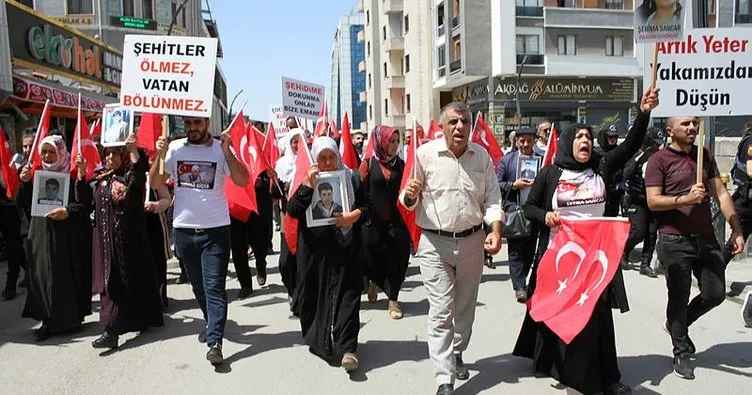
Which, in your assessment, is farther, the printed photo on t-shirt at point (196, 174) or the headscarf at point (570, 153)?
the printed photo on t-shirt at point (196, 174)

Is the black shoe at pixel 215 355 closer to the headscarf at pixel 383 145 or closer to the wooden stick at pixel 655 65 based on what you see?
the headscarf at pixel 383 145

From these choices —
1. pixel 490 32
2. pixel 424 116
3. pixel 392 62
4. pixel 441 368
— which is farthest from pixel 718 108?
pixel 392 62

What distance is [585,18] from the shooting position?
37281mm

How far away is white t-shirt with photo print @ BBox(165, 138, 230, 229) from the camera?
5133mm

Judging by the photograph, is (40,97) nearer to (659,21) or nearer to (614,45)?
(659,21)

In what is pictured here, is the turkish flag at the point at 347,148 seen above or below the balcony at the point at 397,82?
below

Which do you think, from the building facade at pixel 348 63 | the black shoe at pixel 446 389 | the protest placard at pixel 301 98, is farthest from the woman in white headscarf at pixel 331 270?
the building facade at pixel 348 63

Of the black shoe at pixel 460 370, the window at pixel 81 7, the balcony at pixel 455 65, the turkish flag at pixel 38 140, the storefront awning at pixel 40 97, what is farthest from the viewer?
the balcony at pixel 455 65

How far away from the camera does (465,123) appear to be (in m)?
4.26

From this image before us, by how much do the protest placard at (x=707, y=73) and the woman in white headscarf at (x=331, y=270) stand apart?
2.55 meters

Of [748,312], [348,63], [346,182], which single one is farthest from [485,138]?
[348,63]

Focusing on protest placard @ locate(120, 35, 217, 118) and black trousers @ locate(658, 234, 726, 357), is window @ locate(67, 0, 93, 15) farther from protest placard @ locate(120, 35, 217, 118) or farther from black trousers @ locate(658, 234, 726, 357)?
black trousers @ locate(658, 234, 726, 357)

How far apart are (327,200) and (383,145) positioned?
70.6 inches

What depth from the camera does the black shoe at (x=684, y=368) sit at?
14.9 ft
